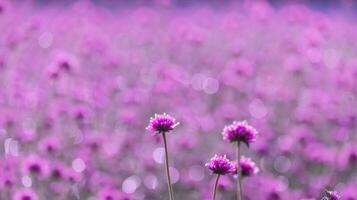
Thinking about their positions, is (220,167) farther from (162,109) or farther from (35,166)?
(162,109)

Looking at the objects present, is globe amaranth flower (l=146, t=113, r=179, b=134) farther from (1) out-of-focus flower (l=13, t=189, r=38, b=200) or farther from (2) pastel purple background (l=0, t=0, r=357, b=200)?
(1) out-of-focus flower (l=13, t=189, r=38, b=200)

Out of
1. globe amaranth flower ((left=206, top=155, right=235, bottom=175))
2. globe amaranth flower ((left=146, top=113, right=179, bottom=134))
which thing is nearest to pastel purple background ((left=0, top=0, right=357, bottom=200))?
globe amaranth flower ((left=146, top=113, right=179, bottom=134))

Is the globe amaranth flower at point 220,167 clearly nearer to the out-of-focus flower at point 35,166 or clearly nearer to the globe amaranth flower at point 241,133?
the globe amaranth flower at point 241,133

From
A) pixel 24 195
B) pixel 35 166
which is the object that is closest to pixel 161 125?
pixel 24 195

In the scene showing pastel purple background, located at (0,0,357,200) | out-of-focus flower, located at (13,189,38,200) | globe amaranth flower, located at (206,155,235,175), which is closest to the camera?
globe amaranth flower, located at (206,155,235,175)

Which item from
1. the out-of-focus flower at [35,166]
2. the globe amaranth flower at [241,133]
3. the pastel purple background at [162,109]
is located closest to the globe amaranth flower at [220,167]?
the globe amaranth flower at [241,133]

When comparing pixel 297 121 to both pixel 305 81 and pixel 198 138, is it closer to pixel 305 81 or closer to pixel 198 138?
pixel 198 138

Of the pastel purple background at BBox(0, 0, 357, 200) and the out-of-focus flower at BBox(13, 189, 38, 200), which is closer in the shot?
the out-of-focus flower at BBox(13, 189, 38, 200)
